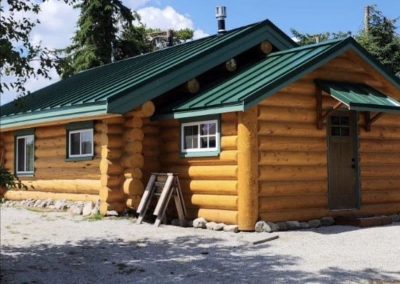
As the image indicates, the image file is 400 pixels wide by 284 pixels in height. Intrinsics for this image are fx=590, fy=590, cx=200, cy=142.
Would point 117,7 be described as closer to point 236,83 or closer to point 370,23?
point 370,23

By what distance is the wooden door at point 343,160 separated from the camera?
43.5 ft

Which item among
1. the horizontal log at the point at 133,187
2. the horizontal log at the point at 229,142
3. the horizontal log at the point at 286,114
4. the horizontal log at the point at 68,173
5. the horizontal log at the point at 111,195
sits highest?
the horizontal log at the point at 286,114

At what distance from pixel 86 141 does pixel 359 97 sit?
23.2 ft

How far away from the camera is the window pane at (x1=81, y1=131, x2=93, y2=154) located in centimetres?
1526

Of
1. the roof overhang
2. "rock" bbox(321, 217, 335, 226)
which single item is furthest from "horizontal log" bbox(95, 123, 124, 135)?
"rock" bbox(321, 217, 335, 226)

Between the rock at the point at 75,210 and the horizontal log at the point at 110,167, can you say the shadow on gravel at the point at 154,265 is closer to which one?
the horizontal log at the point at 110,167

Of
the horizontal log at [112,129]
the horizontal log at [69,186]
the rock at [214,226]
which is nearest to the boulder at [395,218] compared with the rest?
the rock at [214,226]

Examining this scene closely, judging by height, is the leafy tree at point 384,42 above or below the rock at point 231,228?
above

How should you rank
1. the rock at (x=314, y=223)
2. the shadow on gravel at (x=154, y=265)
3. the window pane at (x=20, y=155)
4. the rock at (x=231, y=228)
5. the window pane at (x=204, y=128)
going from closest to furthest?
1. the shadow on gravel at (x=154, y=265)
2. the rock at (x=231, y=228)
3. the rock at (x=314, y=223)
4. the window pane at (x=204, y=128)
5. the window pane at (x=20, y=155)

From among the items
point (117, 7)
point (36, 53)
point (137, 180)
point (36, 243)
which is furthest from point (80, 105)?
point (117, 7)

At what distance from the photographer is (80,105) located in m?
13.7

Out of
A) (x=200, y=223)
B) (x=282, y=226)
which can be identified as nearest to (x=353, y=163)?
(x=282, y=226)

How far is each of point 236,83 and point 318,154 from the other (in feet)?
7.84

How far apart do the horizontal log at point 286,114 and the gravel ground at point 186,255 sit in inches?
92.7
